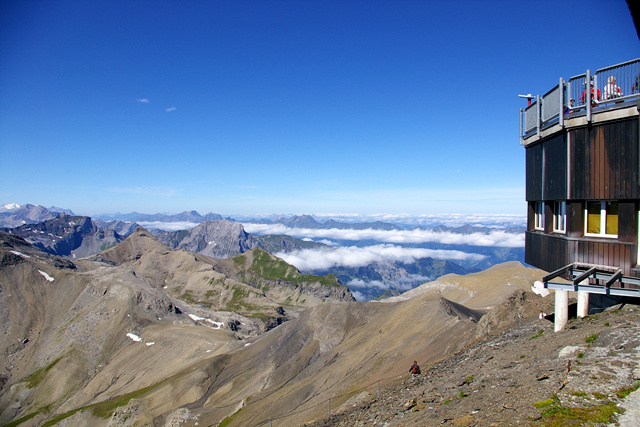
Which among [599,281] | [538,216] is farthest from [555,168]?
[599,281]

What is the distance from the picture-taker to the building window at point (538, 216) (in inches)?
724

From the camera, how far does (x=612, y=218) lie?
45.9 ft

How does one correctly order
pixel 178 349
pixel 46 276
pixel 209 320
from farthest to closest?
1. pixel 209 320
2. pixel 46 276
3. pixel 178 349

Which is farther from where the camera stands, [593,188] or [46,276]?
[46,276]

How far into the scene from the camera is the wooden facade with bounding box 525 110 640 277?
12969 mm

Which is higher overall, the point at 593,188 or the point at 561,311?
the point at 593,188

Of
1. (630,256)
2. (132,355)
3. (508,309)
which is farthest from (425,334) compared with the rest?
(132,355)

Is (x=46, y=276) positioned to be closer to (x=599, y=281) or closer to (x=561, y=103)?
(x=561, y=103)

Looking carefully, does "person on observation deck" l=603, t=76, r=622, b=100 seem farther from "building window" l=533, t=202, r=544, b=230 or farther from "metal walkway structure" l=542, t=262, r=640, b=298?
"metal walkway structure" l=542, t=262, r=640, b=298

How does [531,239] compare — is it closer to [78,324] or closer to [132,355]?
[132,355]

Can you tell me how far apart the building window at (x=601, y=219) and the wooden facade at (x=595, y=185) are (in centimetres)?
5

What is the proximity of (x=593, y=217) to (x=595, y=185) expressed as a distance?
1.49 metres

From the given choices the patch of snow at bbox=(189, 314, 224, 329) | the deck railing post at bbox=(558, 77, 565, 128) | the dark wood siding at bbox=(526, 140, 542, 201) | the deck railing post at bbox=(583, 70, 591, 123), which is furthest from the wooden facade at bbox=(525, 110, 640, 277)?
the patch of snow at bbox=(189, 314, 224, 329)

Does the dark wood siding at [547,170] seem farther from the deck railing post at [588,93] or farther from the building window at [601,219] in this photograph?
the deck railing post at [588,93]
